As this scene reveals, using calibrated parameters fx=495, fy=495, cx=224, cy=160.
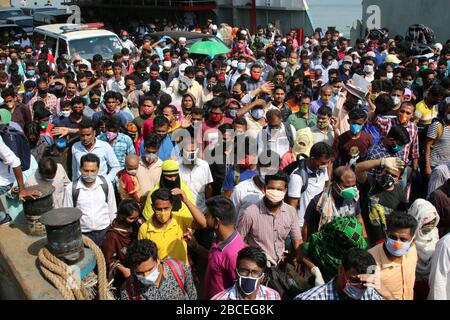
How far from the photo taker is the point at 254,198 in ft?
15.7

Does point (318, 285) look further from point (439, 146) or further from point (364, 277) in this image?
point (439, 146)

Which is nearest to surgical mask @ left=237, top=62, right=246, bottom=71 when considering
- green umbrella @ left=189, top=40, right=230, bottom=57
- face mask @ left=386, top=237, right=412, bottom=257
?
green umbrella @ left=189, top=40, right=230, bottom=57

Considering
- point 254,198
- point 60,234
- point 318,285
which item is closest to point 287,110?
point 254,198

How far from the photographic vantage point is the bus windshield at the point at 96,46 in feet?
43.7

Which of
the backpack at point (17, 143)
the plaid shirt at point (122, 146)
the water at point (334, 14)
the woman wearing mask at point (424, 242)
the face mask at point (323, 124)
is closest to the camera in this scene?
the woman wearing mask at point (424, 242)

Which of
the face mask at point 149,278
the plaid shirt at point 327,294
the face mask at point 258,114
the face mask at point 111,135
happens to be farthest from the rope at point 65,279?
the face mask at point 258,114

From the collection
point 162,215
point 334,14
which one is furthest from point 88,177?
point 334,14

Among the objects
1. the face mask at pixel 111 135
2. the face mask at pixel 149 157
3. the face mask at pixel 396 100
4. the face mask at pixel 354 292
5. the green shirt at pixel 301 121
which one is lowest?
the face mask at pixel 354 292

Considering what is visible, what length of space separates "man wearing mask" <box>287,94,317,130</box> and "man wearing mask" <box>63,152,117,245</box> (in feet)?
10.0

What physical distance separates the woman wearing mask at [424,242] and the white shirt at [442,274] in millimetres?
244

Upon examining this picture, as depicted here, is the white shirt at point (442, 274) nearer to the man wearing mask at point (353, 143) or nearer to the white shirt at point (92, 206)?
the man wearing mask at point (353, 143)

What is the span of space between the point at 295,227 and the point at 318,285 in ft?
2.57

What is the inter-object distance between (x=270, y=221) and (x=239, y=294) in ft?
3.40

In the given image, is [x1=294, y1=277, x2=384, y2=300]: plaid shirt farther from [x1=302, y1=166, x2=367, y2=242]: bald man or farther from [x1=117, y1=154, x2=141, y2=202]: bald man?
[x1=117, y1=154, x2=141, y2=202]: bald man
